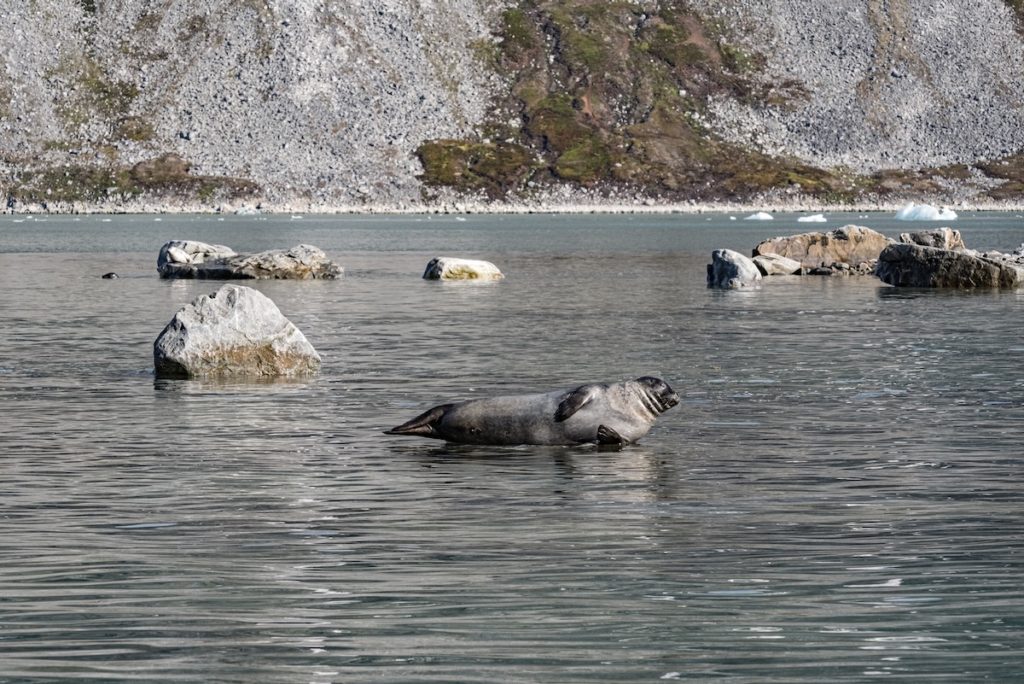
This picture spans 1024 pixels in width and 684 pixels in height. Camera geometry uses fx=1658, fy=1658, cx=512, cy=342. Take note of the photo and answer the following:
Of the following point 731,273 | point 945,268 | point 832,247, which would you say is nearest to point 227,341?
point 731,273

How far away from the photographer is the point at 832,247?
7356cm

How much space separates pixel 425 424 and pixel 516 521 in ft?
20.3

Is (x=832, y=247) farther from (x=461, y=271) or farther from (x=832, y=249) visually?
(x=461, y=271)

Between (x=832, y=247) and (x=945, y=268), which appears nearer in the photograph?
(x=945, y=268)

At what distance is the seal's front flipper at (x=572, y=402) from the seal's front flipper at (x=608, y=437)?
15.8 inches

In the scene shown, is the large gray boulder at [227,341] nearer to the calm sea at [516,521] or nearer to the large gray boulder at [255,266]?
the calm sea at [516,521]

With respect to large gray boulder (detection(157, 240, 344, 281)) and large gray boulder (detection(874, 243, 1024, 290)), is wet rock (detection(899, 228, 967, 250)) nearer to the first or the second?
large gray boulder (detection(874, 243, 1024, 290))

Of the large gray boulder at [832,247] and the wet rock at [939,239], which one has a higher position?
the wet rock at [939,239]

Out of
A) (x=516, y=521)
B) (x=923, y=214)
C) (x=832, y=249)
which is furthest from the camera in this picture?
(x=923, y=214)

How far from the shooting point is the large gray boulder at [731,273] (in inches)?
2430

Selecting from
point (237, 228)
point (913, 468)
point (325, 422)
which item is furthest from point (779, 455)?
point (237, 228)

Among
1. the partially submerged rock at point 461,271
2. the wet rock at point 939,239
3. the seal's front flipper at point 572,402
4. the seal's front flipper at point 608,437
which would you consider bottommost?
the partially submerged rock at point 461,271

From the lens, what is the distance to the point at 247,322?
29.8 metres

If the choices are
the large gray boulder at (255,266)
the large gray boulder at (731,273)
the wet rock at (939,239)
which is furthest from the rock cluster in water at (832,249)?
the large gray boulder at (255,266)
